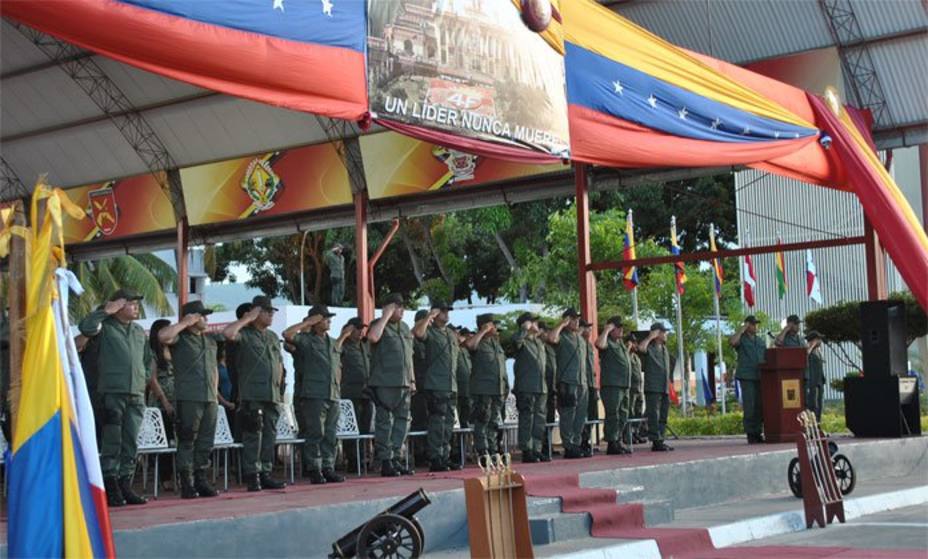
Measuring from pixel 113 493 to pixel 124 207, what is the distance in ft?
40.7

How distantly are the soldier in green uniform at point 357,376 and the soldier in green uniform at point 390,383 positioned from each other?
3.93 ft

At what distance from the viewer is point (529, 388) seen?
11633mm

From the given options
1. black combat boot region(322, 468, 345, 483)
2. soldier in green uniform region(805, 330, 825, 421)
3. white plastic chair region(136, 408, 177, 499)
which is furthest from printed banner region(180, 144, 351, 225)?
white plastic chair region(136, 408, 177, 499)

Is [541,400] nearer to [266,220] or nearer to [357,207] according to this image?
[357,207]

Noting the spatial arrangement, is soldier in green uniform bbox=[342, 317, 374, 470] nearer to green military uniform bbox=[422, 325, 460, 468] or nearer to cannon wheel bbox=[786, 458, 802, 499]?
green military uniform bbox=[422, 325, 460, 468]

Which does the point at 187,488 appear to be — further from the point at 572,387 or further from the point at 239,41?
the point at 572,387

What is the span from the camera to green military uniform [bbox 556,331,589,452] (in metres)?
12.0

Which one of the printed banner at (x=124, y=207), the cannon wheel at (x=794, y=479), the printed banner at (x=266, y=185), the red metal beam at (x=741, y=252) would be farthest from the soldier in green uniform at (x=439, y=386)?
the printed banner at (x=124, y=207)

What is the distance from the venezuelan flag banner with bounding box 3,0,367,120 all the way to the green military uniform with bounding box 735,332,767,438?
698cm

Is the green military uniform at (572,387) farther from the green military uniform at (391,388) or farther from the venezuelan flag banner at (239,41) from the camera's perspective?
the venezuelan flag banner at (239,41)

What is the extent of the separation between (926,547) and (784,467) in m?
3.59

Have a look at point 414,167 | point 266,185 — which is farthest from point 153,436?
point 266,185

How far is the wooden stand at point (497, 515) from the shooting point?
611 centimetres

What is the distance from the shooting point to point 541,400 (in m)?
11.8
